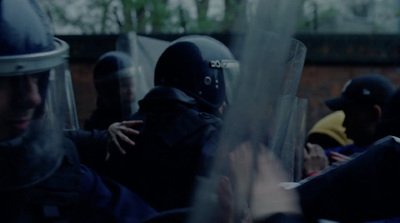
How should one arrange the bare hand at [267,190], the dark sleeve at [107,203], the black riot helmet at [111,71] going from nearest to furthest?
the bare hand at [267,190] → the dark sleeve at [107,203] → the black riot helmet at [111,71]

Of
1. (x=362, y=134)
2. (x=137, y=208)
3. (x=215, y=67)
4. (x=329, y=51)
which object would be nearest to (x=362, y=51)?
(x=329, y=51)

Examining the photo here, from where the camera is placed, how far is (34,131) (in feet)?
4.58

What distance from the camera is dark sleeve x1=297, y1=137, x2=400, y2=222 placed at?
1.30 metres

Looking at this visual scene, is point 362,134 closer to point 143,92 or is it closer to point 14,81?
point 143,92

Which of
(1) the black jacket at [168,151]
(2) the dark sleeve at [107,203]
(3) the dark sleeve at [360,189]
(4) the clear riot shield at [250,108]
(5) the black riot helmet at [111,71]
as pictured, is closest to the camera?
(4) the clear riot shield at [250,108]

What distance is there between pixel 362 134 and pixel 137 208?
2.32 m

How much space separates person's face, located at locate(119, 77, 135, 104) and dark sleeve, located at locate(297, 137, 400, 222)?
8.80ft

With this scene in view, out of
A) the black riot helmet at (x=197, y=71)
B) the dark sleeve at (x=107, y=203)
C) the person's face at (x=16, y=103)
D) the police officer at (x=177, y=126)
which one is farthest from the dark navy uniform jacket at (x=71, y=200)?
the black riot helmet at (x=197, y=71)

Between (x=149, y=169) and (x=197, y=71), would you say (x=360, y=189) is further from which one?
(x=197, y=71)

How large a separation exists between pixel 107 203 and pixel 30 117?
0.36m

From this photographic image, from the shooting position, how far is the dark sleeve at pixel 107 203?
154cm

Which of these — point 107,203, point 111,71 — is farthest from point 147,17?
point 107,203

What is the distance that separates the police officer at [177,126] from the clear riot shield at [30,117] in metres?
0.68

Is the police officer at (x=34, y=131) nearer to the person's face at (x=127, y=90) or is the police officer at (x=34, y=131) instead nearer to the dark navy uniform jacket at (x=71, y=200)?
the dark navy uniform jacket at (x=71, y=200)
